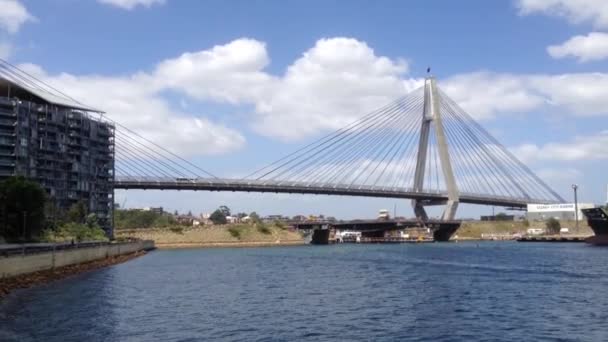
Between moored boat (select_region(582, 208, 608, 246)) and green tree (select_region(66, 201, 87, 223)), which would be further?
moored boat (select_region(582, 208, 608, 246))

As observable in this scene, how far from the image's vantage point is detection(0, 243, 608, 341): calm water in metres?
28.6

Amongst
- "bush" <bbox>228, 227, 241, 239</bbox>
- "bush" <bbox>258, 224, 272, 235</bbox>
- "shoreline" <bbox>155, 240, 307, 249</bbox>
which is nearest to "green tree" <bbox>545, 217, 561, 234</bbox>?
"shoreline" <bbox>155, 240, 307, 249</bbox>

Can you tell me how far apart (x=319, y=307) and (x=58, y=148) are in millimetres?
101597

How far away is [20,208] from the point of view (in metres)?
78.4

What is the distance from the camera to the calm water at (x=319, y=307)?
28.6 meters

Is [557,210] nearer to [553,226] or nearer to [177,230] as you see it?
[553,226]

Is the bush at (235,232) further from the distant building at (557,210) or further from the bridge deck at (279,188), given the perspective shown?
the distant building at (557,210)

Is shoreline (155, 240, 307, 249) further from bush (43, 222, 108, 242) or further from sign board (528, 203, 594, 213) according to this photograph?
sign board (528, 203, 594, 213)

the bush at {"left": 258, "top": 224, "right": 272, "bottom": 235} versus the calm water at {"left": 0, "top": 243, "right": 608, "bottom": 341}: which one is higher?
the bush at {"left": 258, "top": 224, "right": 272, "bottom": 235}

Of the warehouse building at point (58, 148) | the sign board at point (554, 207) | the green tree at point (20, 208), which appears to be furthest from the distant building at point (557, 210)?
the green tree at point (20, 208)

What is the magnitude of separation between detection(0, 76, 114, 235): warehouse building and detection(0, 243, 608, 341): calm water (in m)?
66.3

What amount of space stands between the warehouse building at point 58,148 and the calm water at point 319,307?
66283 mm

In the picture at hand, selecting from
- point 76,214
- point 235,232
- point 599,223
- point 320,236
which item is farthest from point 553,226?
point 76,214

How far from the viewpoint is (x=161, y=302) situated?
39.4 m
